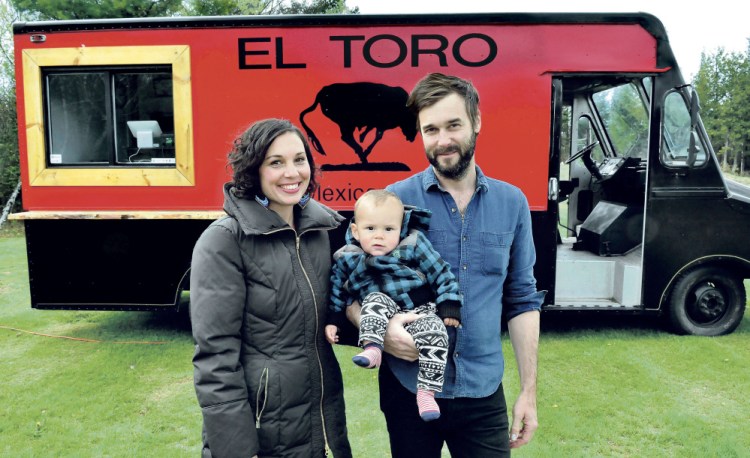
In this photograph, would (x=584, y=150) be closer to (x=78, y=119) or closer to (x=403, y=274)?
(x=403, y=274)

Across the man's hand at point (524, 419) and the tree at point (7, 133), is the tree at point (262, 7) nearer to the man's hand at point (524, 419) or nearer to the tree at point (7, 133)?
the tree at point (7, 133)

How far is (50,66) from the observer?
5043 mm

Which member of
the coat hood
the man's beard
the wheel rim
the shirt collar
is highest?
the man's beard

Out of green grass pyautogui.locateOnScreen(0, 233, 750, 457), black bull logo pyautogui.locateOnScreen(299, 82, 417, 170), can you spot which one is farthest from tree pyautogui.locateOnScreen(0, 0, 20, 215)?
black bull logo pyautogui.locateOnScreen(299, 82, 417, 170)

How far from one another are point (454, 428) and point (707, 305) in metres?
4.60

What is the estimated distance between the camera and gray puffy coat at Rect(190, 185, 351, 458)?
1.78 meters

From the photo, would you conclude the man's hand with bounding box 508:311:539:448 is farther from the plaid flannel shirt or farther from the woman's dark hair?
the woman's dark hair

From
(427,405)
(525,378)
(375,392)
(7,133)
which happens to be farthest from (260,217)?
(7,133)

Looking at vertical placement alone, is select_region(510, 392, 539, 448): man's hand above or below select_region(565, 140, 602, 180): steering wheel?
below

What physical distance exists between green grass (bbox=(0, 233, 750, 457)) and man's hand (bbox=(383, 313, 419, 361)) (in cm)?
172

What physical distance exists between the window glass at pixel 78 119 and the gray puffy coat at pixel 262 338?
3.80m

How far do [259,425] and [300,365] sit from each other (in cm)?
23

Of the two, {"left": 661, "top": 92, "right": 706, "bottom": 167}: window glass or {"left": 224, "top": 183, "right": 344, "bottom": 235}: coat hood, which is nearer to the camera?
{"left": 224, "top": 183, "right": 344, "bottom": 235}: coat hood

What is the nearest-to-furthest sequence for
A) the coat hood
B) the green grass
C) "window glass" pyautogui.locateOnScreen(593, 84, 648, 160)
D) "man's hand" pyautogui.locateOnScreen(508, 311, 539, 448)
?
the coat hood < "man's hand" pyautogui.locateOnScreen(508, 311, 539, 448) < the green grass < "window glass" pyautogui.locateOnScreen(593, 84, 648, 160)
